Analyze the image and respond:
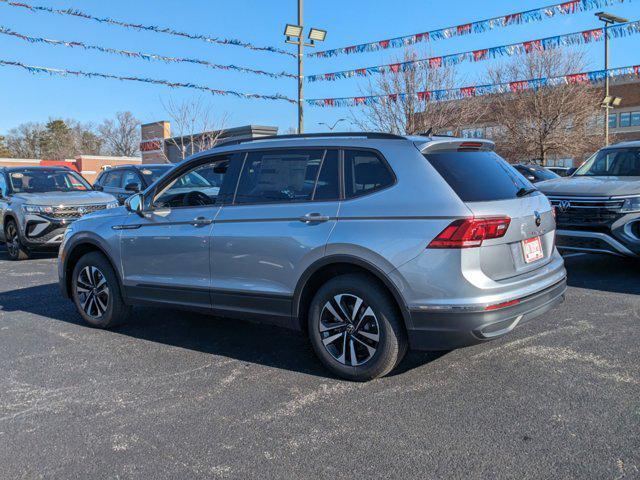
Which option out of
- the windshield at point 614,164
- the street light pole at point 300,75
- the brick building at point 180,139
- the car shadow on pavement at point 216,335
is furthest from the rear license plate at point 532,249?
the brick building at point 180,139

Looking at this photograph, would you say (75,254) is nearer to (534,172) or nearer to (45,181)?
(45,181)

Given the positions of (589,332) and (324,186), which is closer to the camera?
(324,186)

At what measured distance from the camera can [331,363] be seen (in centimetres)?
422

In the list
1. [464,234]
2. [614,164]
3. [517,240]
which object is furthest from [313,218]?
[614,164]

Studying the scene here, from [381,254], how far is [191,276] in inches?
73.0

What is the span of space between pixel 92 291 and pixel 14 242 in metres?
5.89

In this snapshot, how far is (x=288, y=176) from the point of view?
4496 millimetres

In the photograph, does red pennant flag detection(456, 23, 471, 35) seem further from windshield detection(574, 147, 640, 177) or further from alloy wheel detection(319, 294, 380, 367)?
alloy wheel detection(319, 294, 380, 367)

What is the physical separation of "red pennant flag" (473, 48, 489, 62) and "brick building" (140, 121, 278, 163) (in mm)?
A: 10902

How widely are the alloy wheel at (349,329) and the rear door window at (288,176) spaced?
0.80 meters

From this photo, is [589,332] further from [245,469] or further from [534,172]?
[534,172]

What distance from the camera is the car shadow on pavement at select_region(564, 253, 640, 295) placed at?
7039 mm

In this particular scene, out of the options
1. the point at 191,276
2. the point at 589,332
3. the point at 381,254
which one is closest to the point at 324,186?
the point at 381,254

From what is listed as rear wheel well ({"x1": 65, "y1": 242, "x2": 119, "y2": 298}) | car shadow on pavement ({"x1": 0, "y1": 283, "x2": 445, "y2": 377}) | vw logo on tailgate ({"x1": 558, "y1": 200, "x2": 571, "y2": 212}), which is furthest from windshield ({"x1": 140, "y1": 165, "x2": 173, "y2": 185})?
vw logo on tailgate ({"x1": 558, "y1": 200, "x2": 571, "y2": 212})
